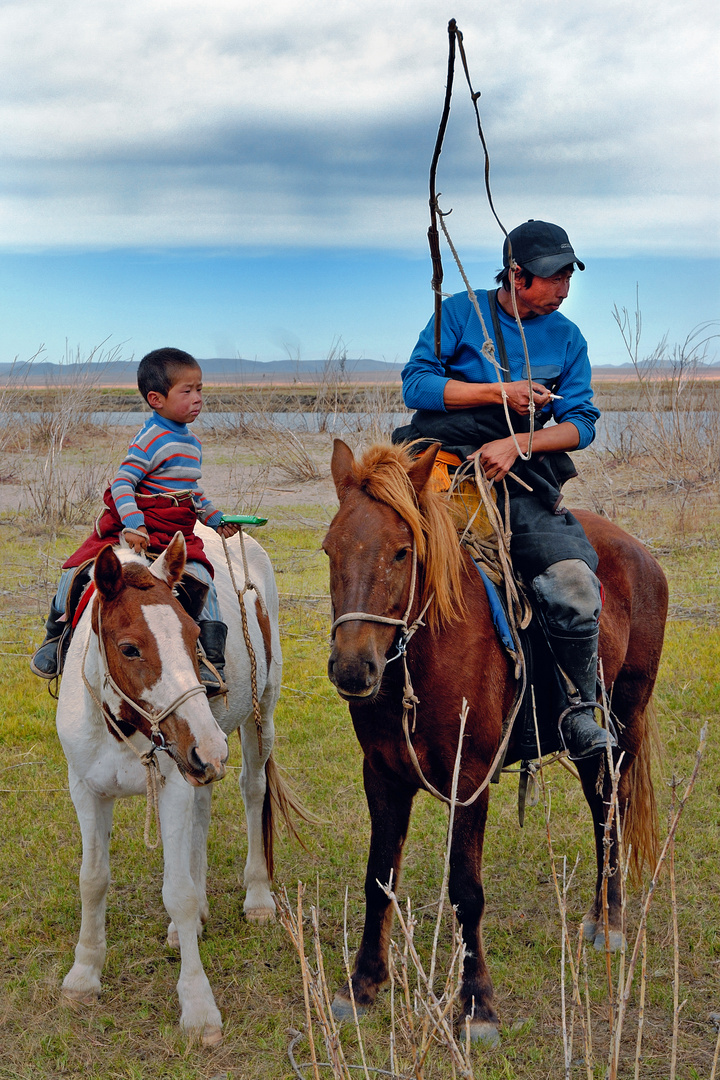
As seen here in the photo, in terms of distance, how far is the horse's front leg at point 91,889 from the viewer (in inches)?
129

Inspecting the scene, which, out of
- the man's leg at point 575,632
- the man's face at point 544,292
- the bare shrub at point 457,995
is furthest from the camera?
the man's face at point 544,292

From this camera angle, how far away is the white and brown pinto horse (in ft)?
9.18

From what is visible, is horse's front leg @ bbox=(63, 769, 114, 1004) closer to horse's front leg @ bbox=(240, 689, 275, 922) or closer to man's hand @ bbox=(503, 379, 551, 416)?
horse's front leg @ bbox=(240, 689, 275, 922)

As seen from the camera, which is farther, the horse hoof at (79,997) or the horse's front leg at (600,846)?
the horse's front leg at (600,846)

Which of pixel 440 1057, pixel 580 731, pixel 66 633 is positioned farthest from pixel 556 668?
pixel 66 633

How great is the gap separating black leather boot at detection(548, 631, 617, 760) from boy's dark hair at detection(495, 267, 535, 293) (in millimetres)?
1341

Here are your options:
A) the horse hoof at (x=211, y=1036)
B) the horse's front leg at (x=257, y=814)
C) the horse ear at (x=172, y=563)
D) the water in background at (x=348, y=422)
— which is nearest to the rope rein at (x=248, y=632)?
the horse's front leg at (x=257, y=814)

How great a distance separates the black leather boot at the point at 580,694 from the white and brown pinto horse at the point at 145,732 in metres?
1.31

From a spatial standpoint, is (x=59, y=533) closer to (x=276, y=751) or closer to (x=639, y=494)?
(x=276, y=751)

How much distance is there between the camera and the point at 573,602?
319 centimetres

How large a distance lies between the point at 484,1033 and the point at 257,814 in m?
1.53

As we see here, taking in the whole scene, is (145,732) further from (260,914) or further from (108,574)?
(260,914)

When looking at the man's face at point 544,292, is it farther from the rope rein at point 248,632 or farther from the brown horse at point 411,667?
the rope rein at point 248,632

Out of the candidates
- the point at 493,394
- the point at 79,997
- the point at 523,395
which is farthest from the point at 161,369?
the point at 79,997
